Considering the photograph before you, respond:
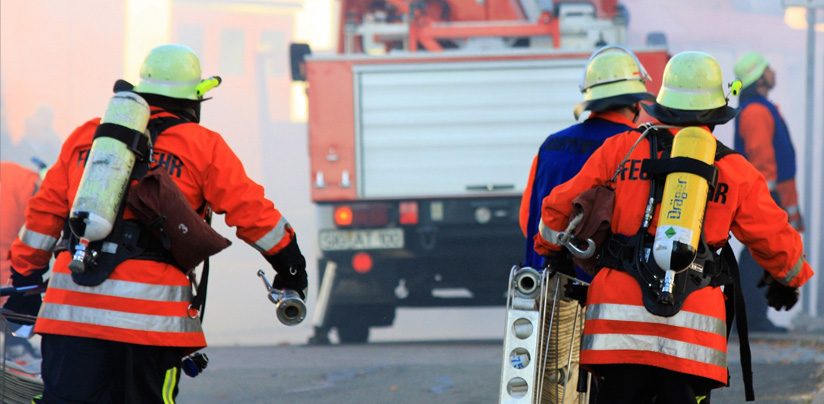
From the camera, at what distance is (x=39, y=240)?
3.61 m

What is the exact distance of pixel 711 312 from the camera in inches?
133

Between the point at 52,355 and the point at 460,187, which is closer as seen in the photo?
the point at 52,355

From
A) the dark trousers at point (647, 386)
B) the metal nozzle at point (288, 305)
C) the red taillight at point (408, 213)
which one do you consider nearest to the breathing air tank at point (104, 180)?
the metal nozzle at point (288, 305)

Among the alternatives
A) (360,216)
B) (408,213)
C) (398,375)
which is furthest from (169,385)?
(408,213)

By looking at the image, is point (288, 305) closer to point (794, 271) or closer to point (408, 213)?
point (794, 271)

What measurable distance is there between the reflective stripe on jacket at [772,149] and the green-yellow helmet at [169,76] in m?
5.73

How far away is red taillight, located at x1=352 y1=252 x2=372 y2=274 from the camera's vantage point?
8.89 m

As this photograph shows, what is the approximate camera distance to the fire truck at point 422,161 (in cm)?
898

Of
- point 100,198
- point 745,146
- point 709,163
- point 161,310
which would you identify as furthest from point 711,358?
point 745,146

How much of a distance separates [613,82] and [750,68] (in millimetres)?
4914

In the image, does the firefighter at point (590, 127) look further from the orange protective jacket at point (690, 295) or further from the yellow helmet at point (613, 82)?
the orange protective jacket at point (690, 295)

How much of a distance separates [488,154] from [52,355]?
616 cm

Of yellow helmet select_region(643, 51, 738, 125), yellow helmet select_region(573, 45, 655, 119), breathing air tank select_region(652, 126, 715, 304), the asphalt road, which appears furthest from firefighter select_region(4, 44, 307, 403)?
the asphalt road

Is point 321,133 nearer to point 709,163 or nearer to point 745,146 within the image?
point 745,146
